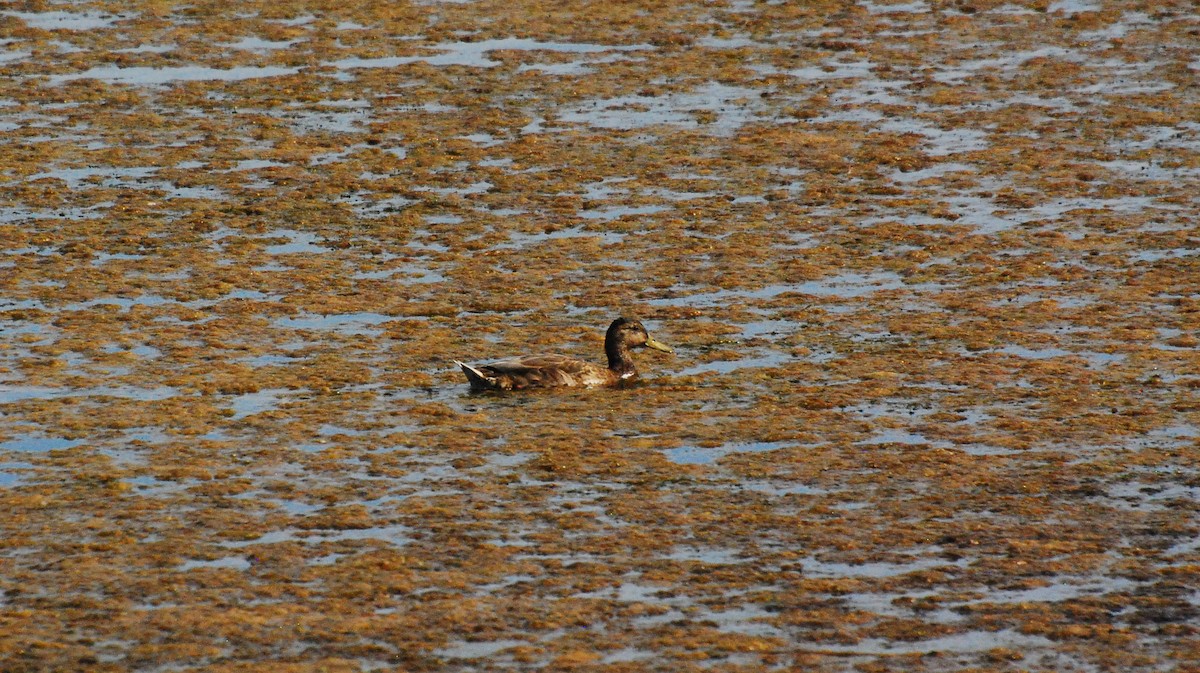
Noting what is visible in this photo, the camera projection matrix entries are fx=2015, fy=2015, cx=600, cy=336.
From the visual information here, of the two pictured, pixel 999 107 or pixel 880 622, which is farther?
pixel 999 107

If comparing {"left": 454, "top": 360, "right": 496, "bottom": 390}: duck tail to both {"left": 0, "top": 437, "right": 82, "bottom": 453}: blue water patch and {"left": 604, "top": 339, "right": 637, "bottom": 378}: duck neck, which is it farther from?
{"left": 0, "top": 437, "right": 82, "bottom": 453}: blue water patch

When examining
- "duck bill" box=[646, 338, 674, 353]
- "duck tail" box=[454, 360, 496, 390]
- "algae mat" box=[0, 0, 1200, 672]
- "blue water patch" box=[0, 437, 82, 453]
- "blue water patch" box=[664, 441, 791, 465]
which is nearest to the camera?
"algae mat" box=[0, 0, 1200, 672]

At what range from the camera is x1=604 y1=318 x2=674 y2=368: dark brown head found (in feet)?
39.7

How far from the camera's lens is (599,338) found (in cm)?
1282

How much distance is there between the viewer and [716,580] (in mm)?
8766

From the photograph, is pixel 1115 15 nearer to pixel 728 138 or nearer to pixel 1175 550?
pixel 728 138

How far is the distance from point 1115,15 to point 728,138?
699cm

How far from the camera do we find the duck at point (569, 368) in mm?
11672

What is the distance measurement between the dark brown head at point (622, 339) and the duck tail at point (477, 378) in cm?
81

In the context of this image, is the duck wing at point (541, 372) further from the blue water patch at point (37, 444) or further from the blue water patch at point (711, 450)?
the blue water patch at point (37, 444)

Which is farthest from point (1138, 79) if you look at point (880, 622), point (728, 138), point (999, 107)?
point (880, 622)

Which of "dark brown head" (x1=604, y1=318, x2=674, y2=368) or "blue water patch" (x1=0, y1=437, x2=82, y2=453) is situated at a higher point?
"dark brown head" (x1=604, y1=318, x2=674, y2=368)

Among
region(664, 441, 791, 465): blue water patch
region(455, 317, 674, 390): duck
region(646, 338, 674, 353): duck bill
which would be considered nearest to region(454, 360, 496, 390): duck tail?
region(455, 317, 674, 390): duck

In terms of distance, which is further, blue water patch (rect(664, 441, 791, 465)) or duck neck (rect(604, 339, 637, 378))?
duck neck (rect(604, 339, 637, 378))
